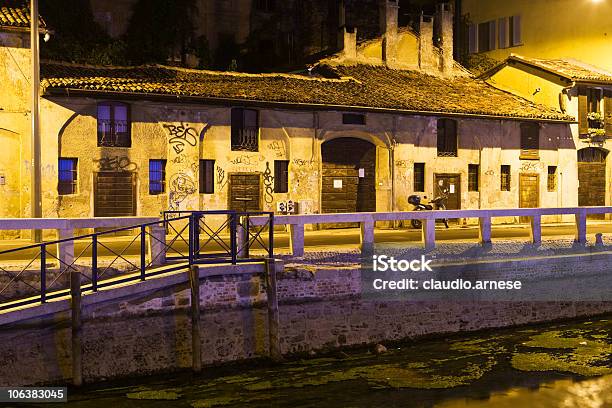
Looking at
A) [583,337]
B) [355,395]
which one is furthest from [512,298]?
[355,395]

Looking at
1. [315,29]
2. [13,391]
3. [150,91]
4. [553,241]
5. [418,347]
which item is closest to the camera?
[13,391]

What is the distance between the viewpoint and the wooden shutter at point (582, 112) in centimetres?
3478

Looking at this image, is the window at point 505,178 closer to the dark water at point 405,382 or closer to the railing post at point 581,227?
the railing post at point 581,227

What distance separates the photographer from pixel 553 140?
33938 millimetres

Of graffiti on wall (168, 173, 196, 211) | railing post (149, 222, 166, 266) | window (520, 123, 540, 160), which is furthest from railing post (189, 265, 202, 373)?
window (520, 123, 540, 160)

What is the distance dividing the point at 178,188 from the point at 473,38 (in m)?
25.8

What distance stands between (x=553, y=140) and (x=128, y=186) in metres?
19.3

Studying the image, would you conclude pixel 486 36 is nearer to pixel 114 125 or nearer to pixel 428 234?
pixel 114 125

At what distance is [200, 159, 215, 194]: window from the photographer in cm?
2647

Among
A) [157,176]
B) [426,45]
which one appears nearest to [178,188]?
[157,176]

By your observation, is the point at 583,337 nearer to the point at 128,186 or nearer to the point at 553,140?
the point at 128,186

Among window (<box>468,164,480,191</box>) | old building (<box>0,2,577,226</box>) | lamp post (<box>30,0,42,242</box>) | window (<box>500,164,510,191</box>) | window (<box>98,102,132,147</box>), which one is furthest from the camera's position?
window (<box>500,164,510,191</box>)

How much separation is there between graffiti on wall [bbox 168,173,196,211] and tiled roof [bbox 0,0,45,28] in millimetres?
6484

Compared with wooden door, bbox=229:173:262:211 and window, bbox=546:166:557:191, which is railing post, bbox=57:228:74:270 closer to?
wooden door, bbox=229:173:262:211
